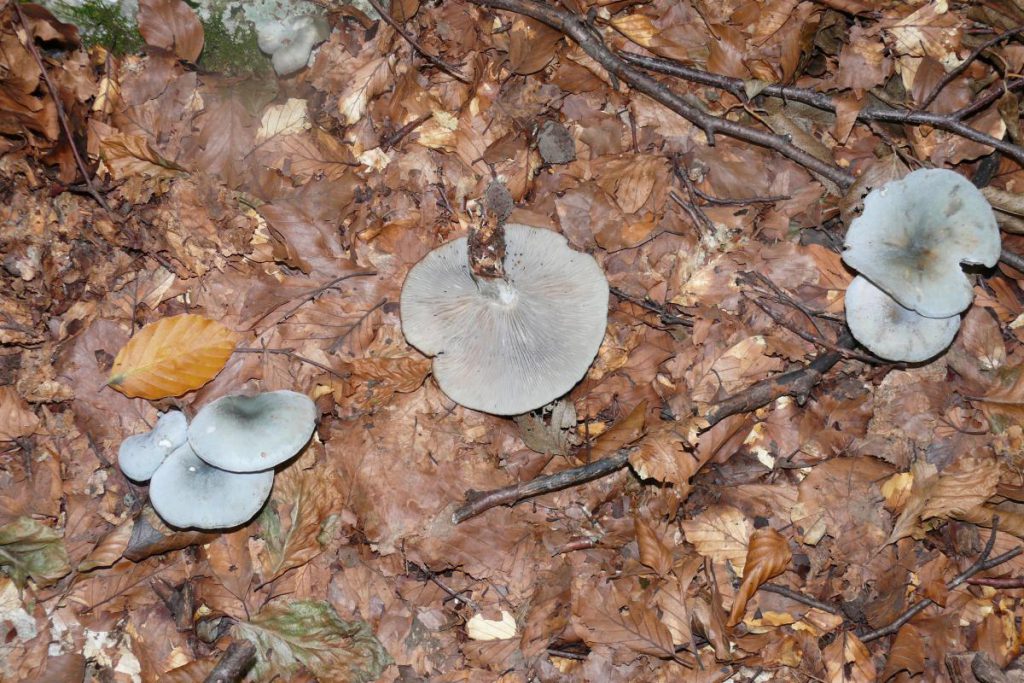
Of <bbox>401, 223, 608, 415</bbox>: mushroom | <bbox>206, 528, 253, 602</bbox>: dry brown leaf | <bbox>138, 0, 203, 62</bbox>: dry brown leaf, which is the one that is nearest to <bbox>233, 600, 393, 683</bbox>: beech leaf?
<bbox>206, 528, 253, 602</bbox>: dry brown leaf

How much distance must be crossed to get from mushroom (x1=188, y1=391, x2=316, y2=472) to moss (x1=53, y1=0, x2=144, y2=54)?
207 centimetres

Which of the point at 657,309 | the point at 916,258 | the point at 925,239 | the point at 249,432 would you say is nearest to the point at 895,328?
the point at 916,258

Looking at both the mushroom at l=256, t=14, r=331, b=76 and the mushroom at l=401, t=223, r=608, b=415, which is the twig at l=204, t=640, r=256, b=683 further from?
the mushroom at l=256, t=14, r=331, b=76

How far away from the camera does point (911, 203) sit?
330cm

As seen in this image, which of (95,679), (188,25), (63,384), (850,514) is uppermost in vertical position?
(188,25)

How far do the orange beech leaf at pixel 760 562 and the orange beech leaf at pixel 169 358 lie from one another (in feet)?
9.58

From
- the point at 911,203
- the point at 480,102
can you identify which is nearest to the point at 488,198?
the point at 480,102

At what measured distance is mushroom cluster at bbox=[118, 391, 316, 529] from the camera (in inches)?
120

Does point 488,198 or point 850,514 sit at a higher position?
point 488,198

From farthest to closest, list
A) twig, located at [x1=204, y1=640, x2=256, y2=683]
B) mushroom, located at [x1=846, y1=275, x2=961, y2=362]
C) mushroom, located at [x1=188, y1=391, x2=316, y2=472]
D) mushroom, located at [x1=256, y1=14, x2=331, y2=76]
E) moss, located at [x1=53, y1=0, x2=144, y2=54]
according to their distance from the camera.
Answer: mushroom, located at [x1=256, y1=14, x2=331, y2=76] < moss, located at [x1=53, y1=0, x2=144, y2=54] < mushroom, located at [x1=846, y1=275, x2=961, y2=362] < twig, located at [x1=204, y1=640, x2=256, y2=683] < mushroom, located at [x1=188, y1=391, x2=316, y2=472]

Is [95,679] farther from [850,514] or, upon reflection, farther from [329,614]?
[850,514]

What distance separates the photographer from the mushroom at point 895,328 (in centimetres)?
328

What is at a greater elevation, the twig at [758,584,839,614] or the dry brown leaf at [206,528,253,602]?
the dry brown leaf at [206,528,253,602]

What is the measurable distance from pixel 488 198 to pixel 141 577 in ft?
8.76
